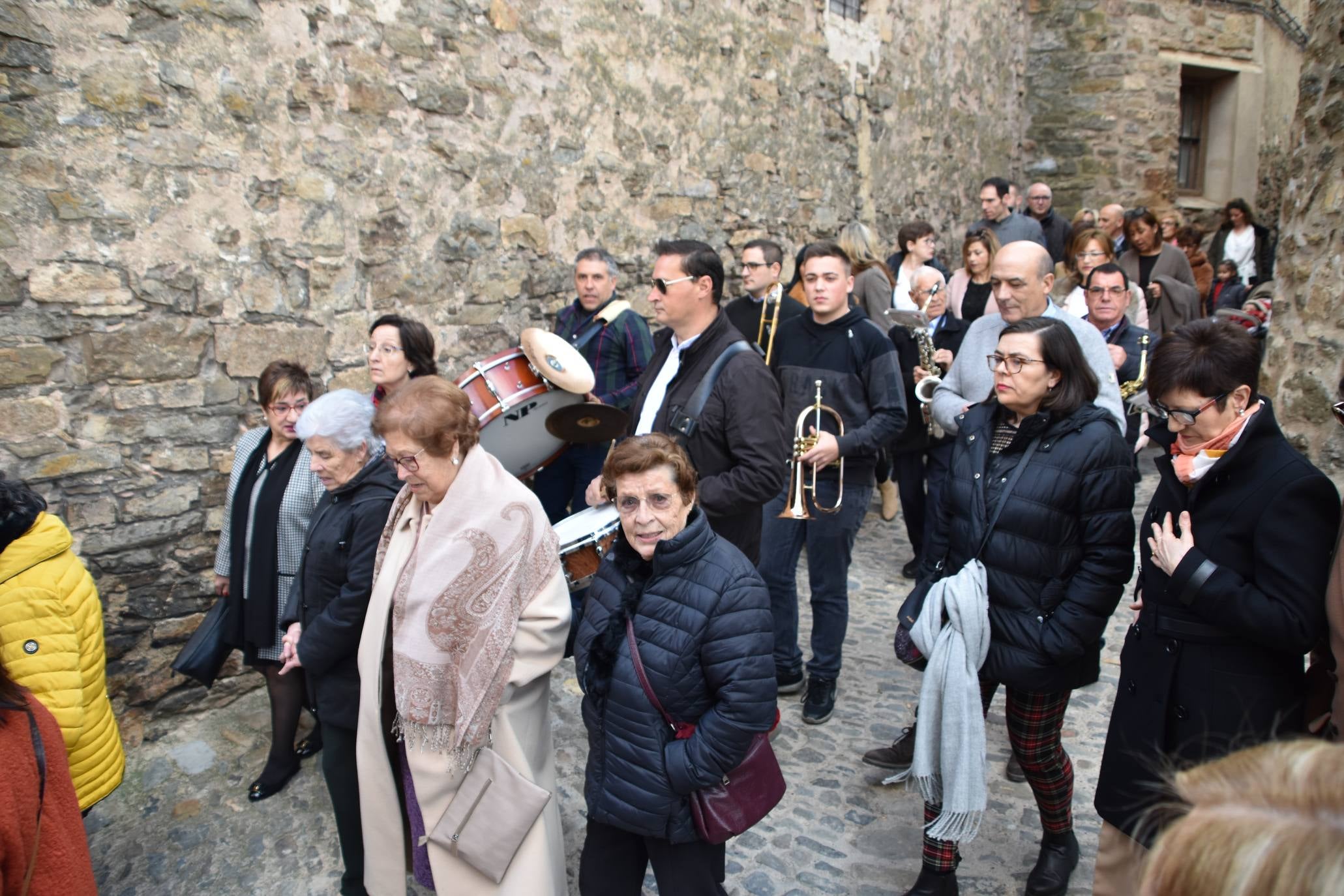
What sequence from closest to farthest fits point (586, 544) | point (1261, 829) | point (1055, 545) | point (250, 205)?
point (1261, 829)
point (1055, 545)
point (586, 544)
point (250, 205)

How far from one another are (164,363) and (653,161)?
3.50 meters

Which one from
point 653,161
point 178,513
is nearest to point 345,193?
point 178,513

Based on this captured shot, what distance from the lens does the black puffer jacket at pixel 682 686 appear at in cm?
231

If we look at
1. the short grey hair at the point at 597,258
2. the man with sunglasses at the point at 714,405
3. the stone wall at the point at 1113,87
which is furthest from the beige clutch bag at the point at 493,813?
the stone wall at the point at 1113,87

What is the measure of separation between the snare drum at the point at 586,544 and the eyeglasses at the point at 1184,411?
5.33 ft

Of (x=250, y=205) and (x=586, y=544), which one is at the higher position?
(x=250, y=205)

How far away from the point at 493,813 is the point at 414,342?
230 cm

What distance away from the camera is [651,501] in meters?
2.45

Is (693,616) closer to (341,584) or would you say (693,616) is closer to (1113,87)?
(341,584)

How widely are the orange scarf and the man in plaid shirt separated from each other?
3.04 metres

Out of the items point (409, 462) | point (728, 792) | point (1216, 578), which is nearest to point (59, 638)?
point (409, 462)

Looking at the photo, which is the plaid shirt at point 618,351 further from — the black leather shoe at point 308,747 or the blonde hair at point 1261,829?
the blonde hair at point 1261,829

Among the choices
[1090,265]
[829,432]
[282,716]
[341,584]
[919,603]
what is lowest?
[282,716]

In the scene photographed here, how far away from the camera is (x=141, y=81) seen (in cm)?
391
